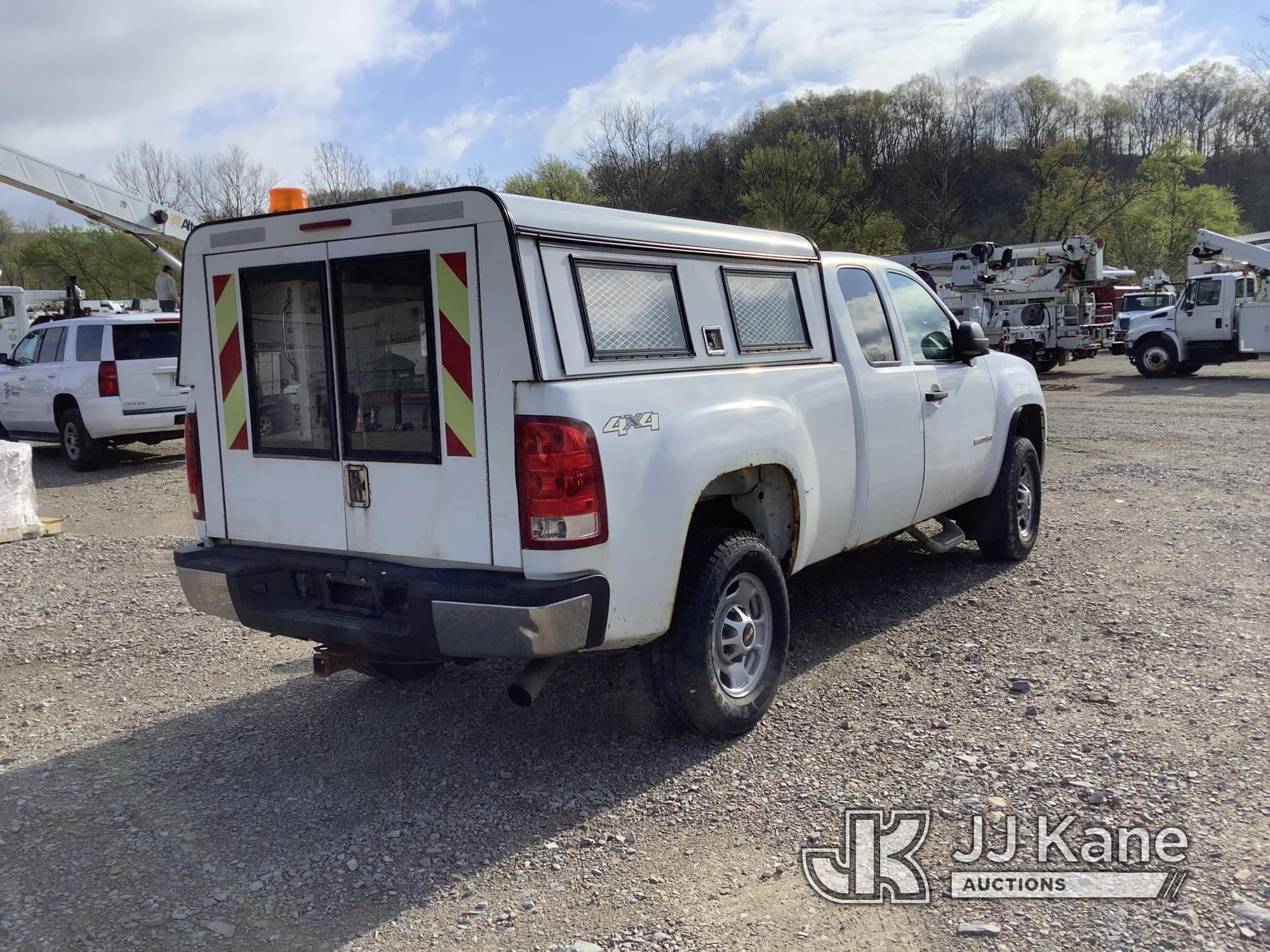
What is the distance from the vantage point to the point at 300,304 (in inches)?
155

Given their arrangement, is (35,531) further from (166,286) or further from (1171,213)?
(1171,213)

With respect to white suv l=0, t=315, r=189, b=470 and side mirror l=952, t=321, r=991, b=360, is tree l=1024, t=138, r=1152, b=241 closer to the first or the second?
white suv l=0, t=315, r=189, b=470

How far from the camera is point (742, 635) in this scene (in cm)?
413

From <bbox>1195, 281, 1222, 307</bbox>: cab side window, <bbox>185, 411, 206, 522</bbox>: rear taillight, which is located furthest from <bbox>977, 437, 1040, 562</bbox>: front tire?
<bbox>1195, 281, 1222, 307</bbox>: cab side window

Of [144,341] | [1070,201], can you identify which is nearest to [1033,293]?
[144,341]

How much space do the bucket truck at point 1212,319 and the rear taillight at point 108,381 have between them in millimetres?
21757

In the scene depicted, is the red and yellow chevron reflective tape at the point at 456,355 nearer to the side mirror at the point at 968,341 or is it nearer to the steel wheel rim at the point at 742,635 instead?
the steel wheel rim at the point at 742,635

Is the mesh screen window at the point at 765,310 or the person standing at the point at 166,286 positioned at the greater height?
the person standing at the point at 166,286

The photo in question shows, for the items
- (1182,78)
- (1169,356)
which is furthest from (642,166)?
(1182,78)

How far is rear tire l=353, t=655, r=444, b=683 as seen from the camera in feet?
15.0

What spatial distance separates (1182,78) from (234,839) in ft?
329

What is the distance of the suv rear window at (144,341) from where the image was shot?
12008 mm

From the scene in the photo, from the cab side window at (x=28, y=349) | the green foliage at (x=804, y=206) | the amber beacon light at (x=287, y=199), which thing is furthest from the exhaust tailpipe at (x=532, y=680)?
the green foliage at (x=804, y=206)

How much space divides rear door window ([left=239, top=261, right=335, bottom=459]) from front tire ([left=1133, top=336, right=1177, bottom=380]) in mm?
23731
